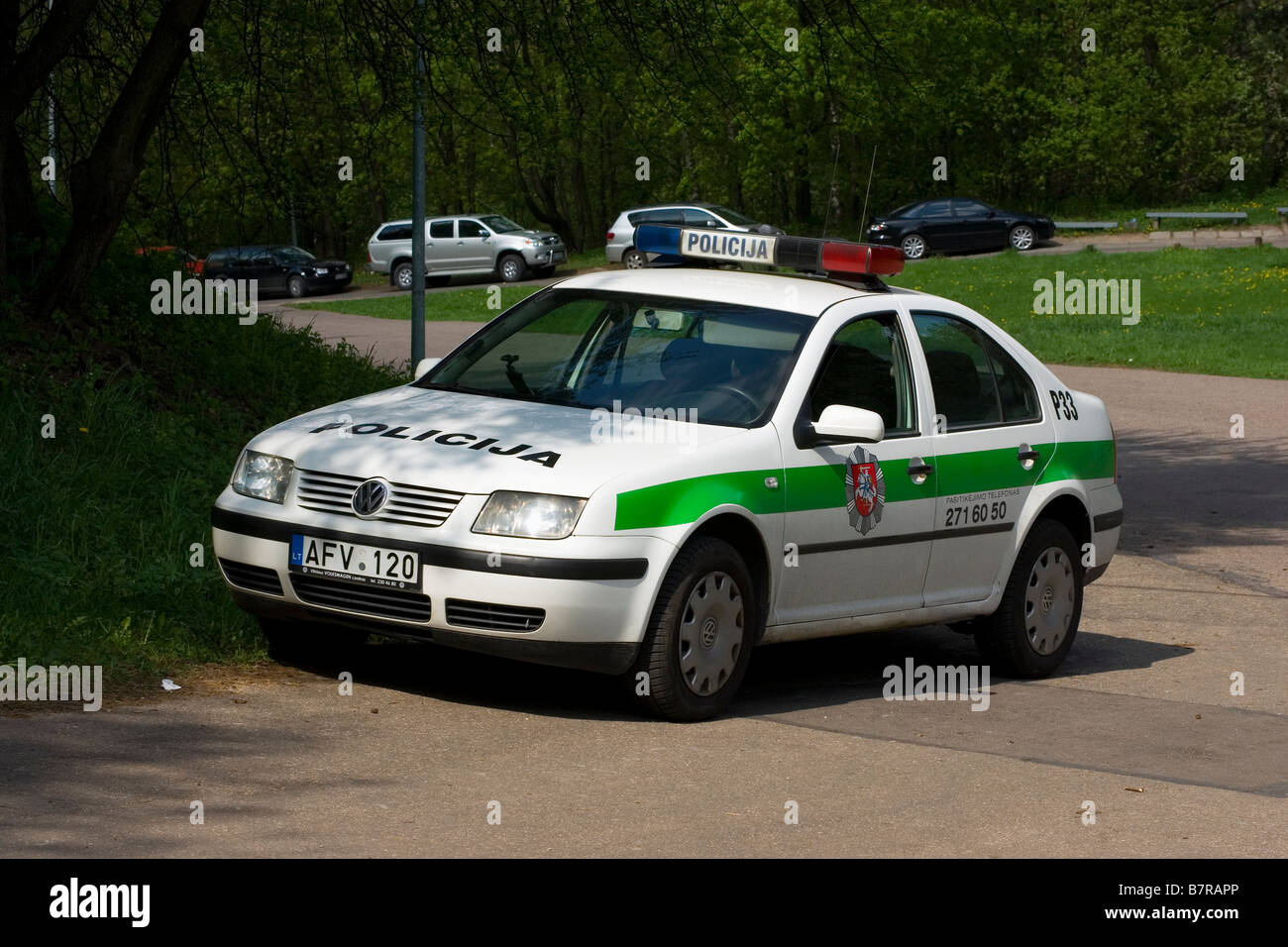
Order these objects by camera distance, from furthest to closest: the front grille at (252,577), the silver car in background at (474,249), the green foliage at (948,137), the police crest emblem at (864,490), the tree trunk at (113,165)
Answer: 1. the silver car in background at (474,249)
2. the green foliage at (948,137)
3. the tree trunk at (113,165)
4. the police crest emblem at (864,490)
5. the front grille at (252,577)

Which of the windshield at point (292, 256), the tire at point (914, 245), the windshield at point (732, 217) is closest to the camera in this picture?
the windshield at point (732, 217)

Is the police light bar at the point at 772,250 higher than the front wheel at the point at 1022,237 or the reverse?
the reverse

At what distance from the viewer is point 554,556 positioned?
664cm

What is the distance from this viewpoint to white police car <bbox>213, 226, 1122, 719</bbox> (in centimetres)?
675

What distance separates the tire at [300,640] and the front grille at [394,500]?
0.82m

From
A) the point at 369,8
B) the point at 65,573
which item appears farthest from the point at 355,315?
the point at 65,573

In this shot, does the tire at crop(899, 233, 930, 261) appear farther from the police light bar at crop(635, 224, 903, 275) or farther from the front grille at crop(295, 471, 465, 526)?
the front grille at crop(295, 471, 465, 526)

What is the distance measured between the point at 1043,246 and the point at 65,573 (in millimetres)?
38961

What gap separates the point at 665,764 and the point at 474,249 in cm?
4156

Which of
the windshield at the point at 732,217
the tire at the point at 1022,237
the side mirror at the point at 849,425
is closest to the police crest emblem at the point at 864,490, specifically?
the side mirror at the point at 849,425

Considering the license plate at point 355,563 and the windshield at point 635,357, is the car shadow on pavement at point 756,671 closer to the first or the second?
the license plate at point 355,563

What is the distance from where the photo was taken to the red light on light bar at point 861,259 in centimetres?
838

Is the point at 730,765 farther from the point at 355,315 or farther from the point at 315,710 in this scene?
the point at 355,315
